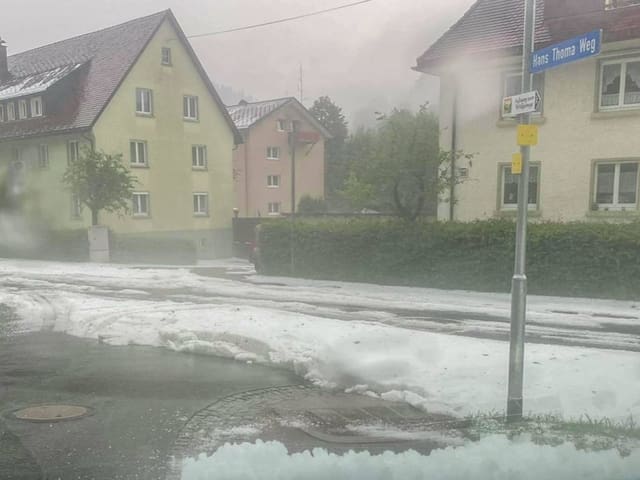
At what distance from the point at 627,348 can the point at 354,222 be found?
8.90 metres

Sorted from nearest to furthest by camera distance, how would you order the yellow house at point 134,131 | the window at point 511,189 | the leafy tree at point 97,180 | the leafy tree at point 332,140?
the window at point 511,189 < the leafy tree at point 97,180 < the yellow house at point 134,131 < the leafy tree at point 332,140

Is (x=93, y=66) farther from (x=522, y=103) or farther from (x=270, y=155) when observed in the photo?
(x=522, y=103)

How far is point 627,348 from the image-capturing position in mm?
7770

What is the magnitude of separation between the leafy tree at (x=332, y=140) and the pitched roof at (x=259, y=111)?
15.4 feet

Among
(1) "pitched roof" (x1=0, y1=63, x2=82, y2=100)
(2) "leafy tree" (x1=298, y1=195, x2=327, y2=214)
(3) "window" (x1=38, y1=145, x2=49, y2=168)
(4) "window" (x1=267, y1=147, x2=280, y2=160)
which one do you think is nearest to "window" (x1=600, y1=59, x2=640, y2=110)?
(1) "pitched roof" (x1=0, y1=63, x2=82, y2=100)

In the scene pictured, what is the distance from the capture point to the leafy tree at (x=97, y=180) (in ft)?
71.0

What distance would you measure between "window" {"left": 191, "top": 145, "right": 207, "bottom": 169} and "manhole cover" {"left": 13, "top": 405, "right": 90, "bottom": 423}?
2550cm

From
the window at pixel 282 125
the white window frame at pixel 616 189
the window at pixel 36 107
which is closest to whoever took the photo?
the white window frame at pixel 616 189

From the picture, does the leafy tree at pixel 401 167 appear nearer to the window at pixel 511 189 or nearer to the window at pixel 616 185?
the window at pixel 511 189

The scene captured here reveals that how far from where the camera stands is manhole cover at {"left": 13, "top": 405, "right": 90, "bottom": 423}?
5047mm

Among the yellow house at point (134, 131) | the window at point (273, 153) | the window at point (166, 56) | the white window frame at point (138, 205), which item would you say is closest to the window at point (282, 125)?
the window at point (273, 153)

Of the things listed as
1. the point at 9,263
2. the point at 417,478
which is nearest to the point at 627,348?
the point at 417,478

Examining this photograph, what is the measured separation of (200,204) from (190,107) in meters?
4.84

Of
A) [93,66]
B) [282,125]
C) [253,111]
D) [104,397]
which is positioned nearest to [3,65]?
[93,66]
